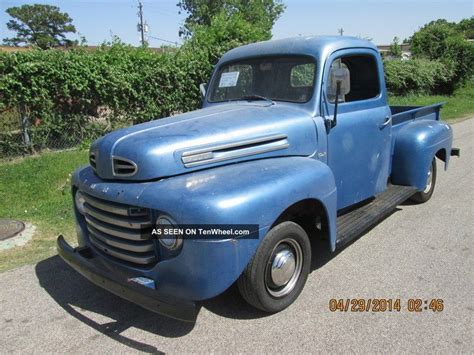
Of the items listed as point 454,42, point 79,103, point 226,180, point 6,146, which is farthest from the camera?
point 454,42

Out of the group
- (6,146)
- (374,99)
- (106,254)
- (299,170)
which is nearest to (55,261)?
(106,254)

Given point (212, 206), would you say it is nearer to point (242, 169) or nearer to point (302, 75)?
point (242, 169)

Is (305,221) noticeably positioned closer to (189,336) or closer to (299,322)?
(299,322)

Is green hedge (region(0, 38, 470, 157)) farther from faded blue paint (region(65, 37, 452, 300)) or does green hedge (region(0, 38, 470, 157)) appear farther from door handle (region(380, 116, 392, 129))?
door handle (region(380, 116, 392, 129))

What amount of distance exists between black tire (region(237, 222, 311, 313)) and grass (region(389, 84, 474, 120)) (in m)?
13.9

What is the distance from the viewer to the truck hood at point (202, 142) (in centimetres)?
301

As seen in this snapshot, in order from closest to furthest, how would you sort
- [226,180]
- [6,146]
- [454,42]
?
1. [226,180]
2. [6,146]
3. [454,42]

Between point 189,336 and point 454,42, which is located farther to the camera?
point 454,42

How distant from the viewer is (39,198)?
630cm

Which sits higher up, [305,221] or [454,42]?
[454,42]

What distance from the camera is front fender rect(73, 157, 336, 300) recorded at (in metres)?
2.63

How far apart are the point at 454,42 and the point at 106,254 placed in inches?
958

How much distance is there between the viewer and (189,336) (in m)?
2.99

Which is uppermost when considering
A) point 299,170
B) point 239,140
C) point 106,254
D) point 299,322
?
point 239,140
